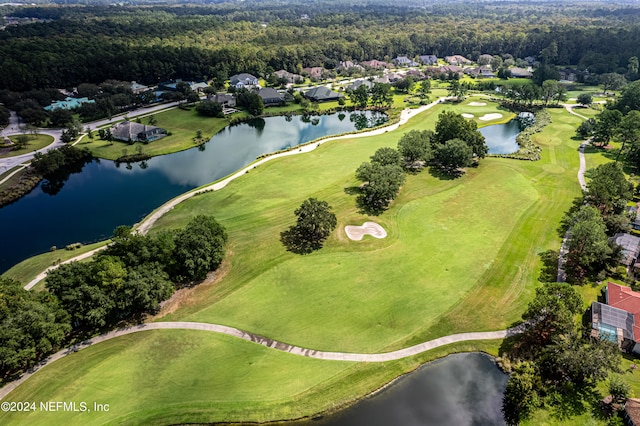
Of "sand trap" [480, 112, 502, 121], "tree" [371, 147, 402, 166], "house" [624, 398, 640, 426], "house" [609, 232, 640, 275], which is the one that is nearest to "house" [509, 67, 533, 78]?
"sand trap" [480, 112, 502, 121]

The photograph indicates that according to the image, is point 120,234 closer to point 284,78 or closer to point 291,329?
point 291,329

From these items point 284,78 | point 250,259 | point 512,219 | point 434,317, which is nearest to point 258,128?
point 284,78

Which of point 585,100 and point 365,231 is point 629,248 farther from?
point 585,100

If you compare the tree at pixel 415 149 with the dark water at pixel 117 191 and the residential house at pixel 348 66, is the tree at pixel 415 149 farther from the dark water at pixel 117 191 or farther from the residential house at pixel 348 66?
the residential house at pixel 348 66

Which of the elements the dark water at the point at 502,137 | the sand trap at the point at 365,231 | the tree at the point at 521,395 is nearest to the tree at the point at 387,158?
the sand trap at the point at 365,231

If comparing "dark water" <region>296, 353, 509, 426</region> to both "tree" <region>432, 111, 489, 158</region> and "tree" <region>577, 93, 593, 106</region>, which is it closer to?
"tree" <region>432, 111, 489, 158</region>
